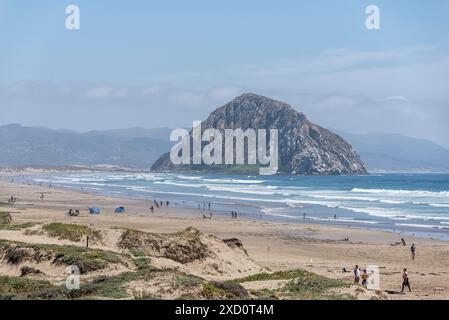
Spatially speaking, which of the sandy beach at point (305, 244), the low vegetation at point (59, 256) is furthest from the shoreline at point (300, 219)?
the low vegetation at point (59, 256)

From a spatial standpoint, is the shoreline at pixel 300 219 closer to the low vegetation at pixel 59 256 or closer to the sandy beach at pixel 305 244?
the sandy beach at pixel 305 244

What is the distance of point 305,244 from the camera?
42938mm

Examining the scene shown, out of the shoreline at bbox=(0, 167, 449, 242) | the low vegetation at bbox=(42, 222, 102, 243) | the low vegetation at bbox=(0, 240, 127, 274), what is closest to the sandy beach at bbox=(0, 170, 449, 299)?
the low vegetation at bbox=(42, 222, 102, 243)

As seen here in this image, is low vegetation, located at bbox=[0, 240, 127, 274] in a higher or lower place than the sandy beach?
higher

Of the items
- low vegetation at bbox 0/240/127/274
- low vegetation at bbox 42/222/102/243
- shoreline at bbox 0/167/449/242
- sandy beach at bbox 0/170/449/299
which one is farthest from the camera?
shoreline at bbox 0/167/449/242

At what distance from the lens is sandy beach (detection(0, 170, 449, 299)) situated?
28625 mm

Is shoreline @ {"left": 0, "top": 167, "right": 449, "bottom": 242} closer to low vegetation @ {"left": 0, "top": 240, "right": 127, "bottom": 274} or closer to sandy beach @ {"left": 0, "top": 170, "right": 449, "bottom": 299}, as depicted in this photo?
sandy beach @ {"left": 0, "top": 170, "right": 449, "bottom": 299}

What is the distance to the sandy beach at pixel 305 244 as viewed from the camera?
28625 millimetres

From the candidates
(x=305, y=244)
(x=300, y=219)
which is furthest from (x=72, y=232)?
(x=300, y=219)

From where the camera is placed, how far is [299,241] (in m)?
44.2

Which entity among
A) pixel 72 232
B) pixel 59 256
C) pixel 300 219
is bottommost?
pixel 300 219

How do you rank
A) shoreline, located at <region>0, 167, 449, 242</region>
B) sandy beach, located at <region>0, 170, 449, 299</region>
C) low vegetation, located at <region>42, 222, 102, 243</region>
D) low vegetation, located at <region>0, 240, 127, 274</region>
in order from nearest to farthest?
low vegetation, located at <region>0, 240, 127, 274</region>, sandy beach, located at <region>0, 170, 449, 299</region>, low vegetation, located at <region>42, 222, 102, 243</region>, shoreline, located at <region>0, 167, 449, 242</region>

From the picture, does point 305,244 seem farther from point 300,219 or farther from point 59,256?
point 59,256

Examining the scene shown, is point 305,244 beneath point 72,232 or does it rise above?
beneath
